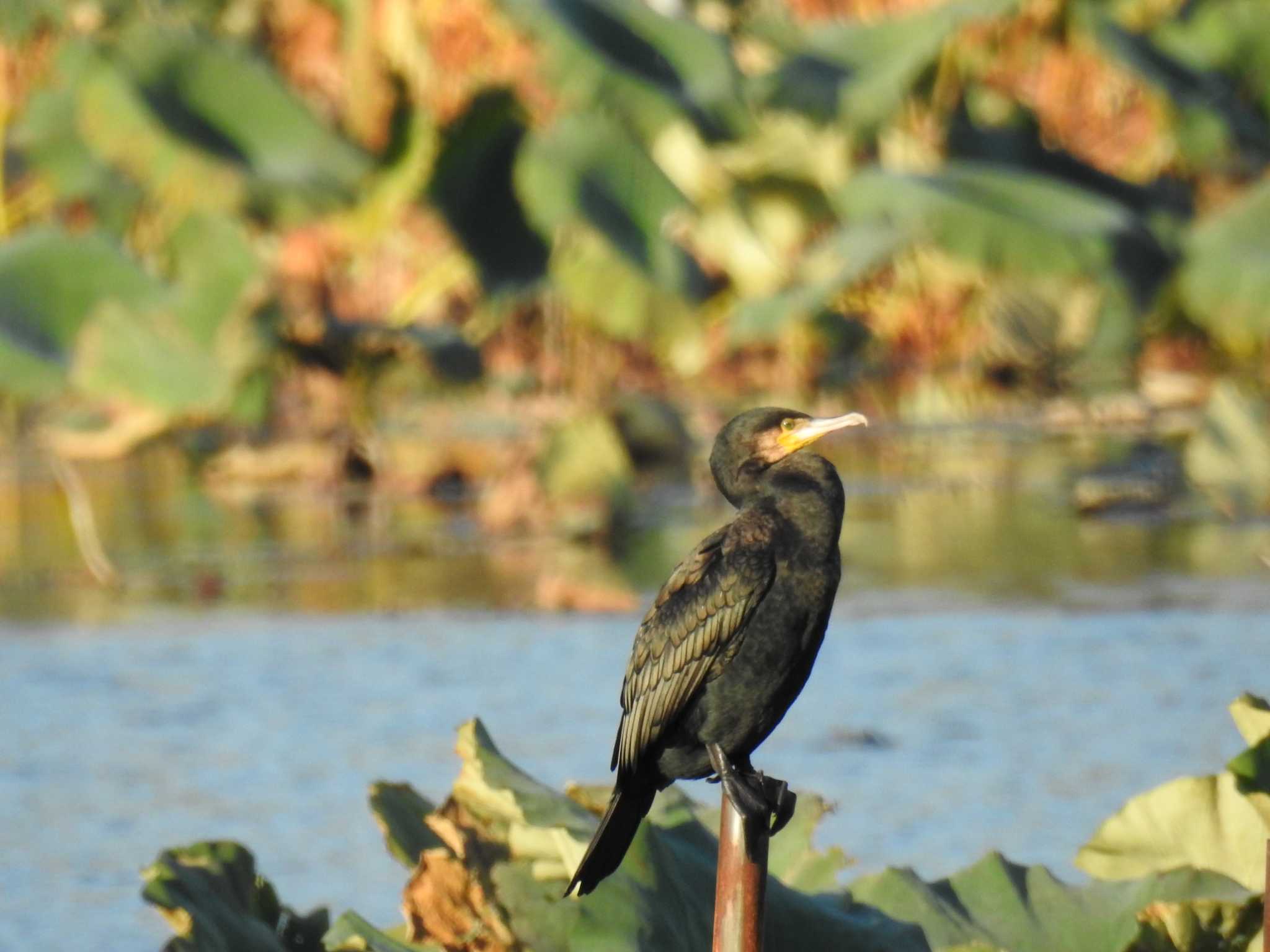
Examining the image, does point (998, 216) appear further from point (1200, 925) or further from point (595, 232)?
point (1200, 925)

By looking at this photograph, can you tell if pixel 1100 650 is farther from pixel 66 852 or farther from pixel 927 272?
pixel 927 272

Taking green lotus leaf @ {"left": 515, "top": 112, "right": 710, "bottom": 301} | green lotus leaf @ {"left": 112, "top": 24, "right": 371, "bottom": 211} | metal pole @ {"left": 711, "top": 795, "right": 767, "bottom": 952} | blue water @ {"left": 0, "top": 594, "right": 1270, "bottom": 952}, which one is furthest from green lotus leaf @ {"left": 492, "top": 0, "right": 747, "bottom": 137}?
metal pole @ {"left": 711, "top": 795, "right": 767, "bottom": 952}

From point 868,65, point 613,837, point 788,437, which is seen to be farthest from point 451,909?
point 868,65

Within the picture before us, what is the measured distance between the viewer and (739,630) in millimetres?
3217

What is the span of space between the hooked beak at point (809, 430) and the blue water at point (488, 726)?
2439 mm

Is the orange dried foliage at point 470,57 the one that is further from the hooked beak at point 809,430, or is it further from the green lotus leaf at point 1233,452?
the hooked beak at point 809,430

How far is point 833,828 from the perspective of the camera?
244 inches

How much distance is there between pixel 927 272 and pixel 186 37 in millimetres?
4793

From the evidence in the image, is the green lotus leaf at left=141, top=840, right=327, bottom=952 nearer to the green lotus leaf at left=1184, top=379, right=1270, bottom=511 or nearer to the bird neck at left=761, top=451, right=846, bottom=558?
the bird neck at left=761, top=451, right=846, bottom=558

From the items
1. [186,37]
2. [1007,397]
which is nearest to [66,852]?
[186,37]

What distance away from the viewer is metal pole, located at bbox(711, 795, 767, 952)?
3.00 m

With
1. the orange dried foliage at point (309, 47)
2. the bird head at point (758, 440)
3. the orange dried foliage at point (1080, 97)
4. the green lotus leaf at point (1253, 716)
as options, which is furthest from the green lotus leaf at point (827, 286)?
the bird head at point (758, 440)

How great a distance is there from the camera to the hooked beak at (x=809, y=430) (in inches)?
127

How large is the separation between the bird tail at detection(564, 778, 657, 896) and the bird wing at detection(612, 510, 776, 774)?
4cm
